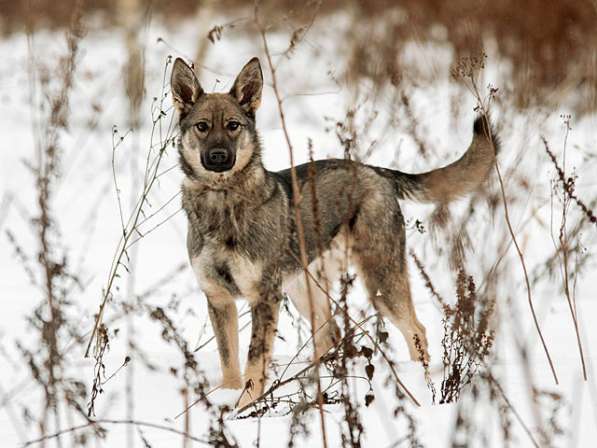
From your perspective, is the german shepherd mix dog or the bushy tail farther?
the bushy tail

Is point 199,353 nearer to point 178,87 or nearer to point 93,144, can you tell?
point 178,87

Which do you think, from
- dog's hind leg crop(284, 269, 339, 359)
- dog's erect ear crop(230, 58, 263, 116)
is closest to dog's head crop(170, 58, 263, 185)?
dog's erect ear crop(230, 58, 263, 116)

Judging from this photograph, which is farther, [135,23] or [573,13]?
[135,23]

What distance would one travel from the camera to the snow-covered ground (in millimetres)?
3182

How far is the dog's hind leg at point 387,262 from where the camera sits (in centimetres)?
484

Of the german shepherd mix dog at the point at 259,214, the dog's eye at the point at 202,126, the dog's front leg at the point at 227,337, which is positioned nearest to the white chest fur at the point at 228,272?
the german shepherd mix dog at the point at 259,214

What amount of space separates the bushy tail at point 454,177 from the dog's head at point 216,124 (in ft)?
2.74

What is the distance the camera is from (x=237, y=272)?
171 inches

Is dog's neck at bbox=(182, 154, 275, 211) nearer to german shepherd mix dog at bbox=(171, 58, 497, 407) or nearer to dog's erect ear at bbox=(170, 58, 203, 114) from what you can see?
german shepherd mix dog at bbox=(171, 58, 497, 407)

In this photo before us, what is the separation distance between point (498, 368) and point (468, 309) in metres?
1.14

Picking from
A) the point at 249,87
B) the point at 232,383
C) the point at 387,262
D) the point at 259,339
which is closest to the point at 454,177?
the point at 387,262

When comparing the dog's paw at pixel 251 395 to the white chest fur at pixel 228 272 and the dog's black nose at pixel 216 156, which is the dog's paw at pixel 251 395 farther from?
the dog's black nose at pixel 216 156

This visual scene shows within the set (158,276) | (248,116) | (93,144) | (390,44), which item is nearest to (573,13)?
(390,44)

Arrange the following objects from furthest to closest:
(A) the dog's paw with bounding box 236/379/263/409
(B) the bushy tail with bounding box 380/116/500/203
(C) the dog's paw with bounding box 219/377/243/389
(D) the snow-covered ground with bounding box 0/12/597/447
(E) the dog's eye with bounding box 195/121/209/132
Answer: (B) the bushy tail with bounding box 380/116/500/203, (E) the dog's eye with bounding box 195/121/209/132, (C) the dog's paw with bounding box 219/377/243/389, (A) the dog's paw with bounding box 236/379/263/409, (D) the snow-covered ground with bounding box 0/12/597/447
